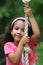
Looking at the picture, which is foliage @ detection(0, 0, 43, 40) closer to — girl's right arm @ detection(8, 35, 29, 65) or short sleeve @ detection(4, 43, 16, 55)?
short sleeve @ detection(4, 43, 16, 55)

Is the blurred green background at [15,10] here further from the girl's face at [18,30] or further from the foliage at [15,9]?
the girl's face at [18,30]

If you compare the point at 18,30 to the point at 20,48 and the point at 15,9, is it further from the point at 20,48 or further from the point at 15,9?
the point at 15,9

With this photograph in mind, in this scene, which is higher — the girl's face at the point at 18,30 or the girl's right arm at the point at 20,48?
the girl's face at the point at 18,30

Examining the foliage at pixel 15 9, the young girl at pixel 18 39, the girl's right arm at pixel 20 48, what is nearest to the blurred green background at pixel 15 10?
the foliage at pixel 15 9

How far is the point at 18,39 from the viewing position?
2.46 metres

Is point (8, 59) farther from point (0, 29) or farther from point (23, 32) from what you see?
point (0, 29)

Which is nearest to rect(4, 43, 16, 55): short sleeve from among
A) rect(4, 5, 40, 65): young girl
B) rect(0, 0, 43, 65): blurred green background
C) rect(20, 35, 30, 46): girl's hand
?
rect(4, 5, 40, 65): young girl

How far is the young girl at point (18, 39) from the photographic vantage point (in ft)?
7.80

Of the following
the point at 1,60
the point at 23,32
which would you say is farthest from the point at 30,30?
the point at 1,60

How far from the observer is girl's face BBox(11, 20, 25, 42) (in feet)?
8.05

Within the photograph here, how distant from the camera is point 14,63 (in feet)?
7.91

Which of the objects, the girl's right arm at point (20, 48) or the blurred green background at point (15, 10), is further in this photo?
the blurred green background at point (15, 10)

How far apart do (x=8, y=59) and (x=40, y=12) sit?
1632mm

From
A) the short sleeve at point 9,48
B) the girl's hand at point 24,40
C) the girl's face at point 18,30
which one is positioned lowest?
the short sleeve at point 9,48
